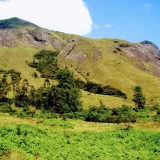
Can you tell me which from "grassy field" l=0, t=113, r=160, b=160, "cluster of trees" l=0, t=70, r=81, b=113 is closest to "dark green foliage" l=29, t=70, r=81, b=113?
"cluster of trees" l=0, t=70, r=81, b=113

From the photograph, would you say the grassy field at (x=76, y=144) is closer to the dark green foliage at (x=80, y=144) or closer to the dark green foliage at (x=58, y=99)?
the dark green foliage at (x=80, y=144)

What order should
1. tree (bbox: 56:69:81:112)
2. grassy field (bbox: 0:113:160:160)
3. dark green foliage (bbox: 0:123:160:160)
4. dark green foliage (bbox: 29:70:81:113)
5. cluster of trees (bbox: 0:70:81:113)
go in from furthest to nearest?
cluster of trees (bbox: 0:70:81:113) < dark green foliage (bbox: 29:70:81:113) < tree (bbox: 56:69:81:112) < dark green foliage (bbox: 0:123:160:160) < grassy field (bbox: 0:113:160:160)

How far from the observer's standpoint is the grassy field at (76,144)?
42656mm

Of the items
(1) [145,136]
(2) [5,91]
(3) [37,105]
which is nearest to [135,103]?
(3) [37,105]

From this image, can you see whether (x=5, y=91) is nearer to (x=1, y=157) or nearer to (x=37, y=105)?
(x=37, y=105)

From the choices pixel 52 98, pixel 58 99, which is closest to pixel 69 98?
pixel 58 99

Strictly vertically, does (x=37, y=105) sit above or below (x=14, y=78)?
below

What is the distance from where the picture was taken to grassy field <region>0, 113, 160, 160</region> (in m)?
42.7

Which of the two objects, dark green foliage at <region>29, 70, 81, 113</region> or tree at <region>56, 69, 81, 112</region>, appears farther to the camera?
dark green foliage at <region>29, 70, 81, 113</region>

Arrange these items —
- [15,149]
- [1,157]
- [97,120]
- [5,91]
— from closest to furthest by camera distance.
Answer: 1. [1,157]
2. [15,149]
3. [97,120]
4. [5,91]

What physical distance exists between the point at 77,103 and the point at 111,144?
85.9m

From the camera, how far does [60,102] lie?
5207 inches

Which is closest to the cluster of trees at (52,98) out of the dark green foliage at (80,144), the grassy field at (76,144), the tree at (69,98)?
the tree at (69,98)

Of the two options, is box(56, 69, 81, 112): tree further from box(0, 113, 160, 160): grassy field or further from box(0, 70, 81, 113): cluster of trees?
box(0, 113, 160, 160): grassy field
